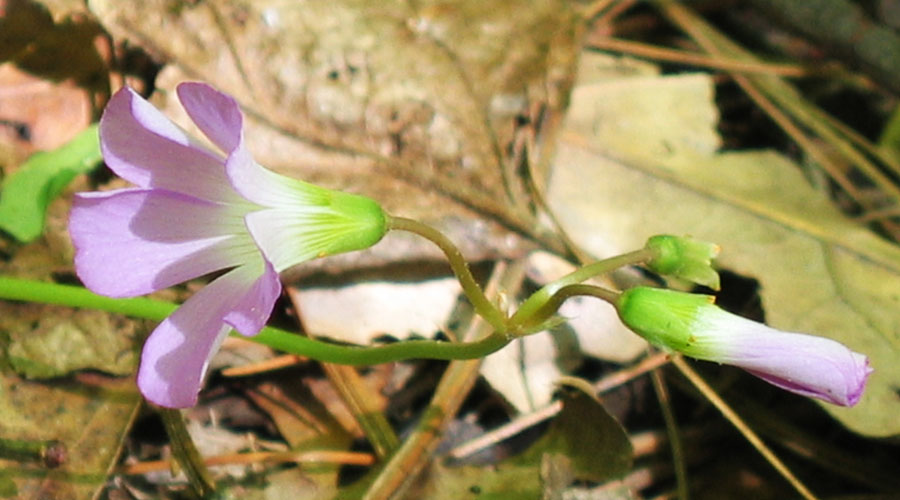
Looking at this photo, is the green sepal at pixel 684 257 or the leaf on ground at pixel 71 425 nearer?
the green sepal at pixel 684 257

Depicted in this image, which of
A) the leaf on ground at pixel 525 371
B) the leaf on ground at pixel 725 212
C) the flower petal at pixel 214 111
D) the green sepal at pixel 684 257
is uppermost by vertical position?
the leaf on ground at pixel 725 212

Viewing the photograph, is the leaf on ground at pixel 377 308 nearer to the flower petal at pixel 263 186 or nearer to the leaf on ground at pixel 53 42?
the flower petal at pixel 263 186

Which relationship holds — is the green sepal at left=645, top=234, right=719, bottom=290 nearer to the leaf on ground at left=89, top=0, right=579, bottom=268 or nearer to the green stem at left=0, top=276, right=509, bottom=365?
the green stem at left=0, top=276, right=509, bottom=365

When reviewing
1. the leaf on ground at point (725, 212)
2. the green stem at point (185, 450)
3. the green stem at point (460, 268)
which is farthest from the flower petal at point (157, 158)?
the leaf on ground at point (725, 212)

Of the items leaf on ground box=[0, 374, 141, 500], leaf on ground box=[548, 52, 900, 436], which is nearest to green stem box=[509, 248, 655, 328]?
leaf on ground box=[548, 52, 900, 436]

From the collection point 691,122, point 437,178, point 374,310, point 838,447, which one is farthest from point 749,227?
point 374,310

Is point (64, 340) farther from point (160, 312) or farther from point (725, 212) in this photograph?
point (725, 212)

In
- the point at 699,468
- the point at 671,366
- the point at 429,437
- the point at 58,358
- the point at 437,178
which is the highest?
the point at 437,178

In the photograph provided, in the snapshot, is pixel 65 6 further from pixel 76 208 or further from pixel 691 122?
pixel 691 122
